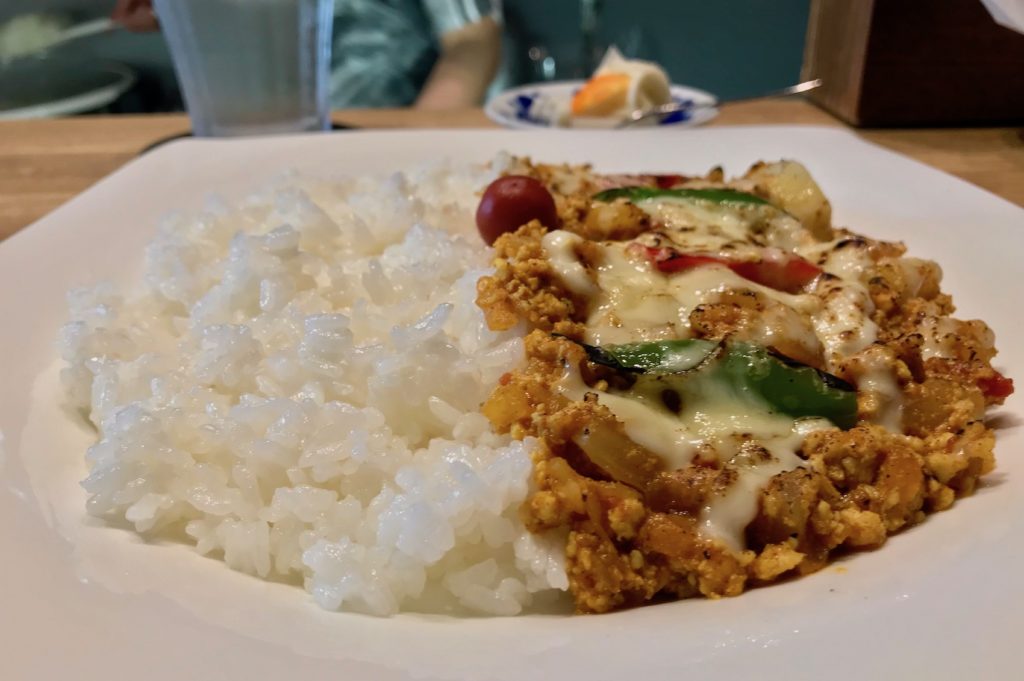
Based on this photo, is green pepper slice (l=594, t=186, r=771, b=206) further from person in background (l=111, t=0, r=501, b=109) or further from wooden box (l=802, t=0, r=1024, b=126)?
person in background (l=111, t=0, r=501, b=109)

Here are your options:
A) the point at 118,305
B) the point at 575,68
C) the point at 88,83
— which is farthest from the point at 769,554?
the point at 575,68

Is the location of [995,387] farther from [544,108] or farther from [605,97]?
[544,108]

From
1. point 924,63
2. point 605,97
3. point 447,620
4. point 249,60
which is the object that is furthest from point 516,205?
point 924,63

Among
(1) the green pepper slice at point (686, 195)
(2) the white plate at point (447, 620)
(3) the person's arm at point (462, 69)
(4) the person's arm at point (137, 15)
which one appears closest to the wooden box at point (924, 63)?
(1) the green pepper slice at point (686, 195)

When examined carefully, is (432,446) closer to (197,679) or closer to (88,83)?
(197,679)

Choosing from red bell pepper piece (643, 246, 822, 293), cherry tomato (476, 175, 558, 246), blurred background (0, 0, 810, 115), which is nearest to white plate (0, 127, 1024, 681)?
red bell pepper piece (643, 246, 822, 293)

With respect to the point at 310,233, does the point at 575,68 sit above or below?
below

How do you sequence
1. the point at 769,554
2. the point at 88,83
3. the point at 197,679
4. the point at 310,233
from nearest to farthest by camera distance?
the point at 197,679
the point at 769,554
the point at 310,233
the point at 88,83
